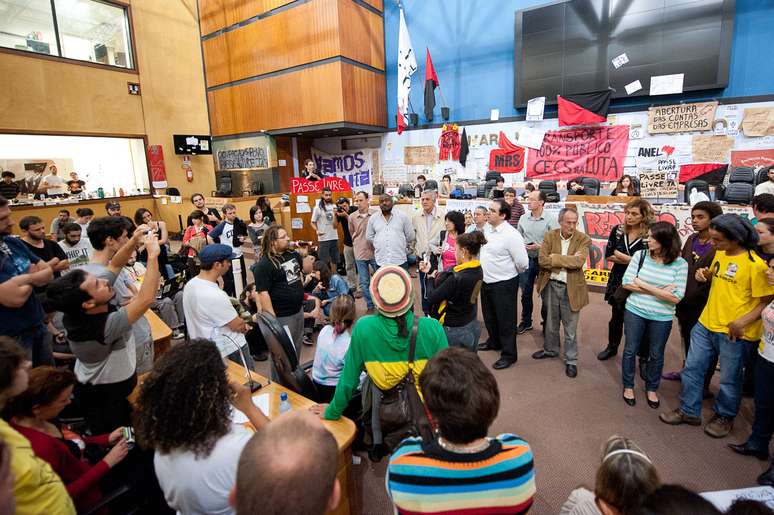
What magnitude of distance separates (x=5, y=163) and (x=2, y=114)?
154 cm

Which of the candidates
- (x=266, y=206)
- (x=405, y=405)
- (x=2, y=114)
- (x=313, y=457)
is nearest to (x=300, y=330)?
(x=405, y=405)

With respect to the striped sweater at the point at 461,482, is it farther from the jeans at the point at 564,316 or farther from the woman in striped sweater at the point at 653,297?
the jeans at the point at 564,316

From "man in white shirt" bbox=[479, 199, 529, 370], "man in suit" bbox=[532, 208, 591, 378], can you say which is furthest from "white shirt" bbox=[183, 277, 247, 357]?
"man in suit" bbox=[532, 208, 591, 378]

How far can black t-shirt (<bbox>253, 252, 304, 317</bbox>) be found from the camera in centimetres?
367

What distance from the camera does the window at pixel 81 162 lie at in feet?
34.9

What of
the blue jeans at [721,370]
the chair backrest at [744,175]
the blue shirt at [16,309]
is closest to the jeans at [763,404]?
the blue jeans at [721,370]

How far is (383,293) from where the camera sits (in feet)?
7.24

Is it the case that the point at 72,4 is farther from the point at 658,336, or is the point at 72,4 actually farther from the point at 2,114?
the point at 658,336

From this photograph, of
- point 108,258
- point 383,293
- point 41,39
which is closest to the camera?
point 383,293

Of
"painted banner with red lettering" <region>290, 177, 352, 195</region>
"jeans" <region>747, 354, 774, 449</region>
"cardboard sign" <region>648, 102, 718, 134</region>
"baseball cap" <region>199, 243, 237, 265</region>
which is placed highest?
"cardboard sign" <region>648, 102, 718, 134</region>

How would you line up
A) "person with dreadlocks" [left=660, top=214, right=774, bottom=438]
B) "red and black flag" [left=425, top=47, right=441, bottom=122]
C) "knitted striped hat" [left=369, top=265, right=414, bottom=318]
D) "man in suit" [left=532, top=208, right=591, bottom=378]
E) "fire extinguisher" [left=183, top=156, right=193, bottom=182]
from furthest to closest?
1. "fire extinguisher" [left=183, top=156, right=193, bottom=182]
2. "red and black flag" [left=425, top=47, right=441, bottom=122]
3. "man in suit" [left=532, top=208, right=591, bottom=378]
4. "person with dreadlocks" [left=660, top=214, right=774, bottom=438]
5. "knitted striped hat" [left=369, top=265, right=414, bottom=318]

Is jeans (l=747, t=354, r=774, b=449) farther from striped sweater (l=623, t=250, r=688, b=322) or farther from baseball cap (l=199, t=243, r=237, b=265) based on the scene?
baseball cap (l=199, t=243, r=237, b=265)

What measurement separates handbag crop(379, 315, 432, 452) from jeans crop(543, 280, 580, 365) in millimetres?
2415

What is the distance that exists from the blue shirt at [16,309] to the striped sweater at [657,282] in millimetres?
4579
